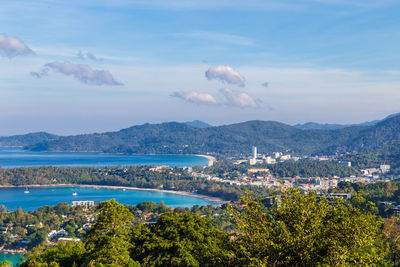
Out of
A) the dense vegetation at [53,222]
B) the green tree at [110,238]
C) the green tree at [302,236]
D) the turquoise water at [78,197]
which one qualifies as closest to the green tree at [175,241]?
the green tree at [110,238]

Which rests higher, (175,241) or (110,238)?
(110,238)

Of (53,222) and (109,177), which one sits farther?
(109,177)

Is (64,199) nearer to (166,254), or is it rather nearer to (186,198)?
(186,198)

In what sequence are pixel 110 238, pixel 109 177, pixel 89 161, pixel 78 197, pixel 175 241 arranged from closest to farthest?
pixel 110 238
pixel 175 241
pixel 78 197
pixel 109 177
pixel 89 161

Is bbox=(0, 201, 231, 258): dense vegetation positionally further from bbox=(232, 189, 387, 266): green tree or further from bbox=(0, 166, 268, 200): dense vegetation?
bbox=(0, 166, 268, 200): dense vegetation

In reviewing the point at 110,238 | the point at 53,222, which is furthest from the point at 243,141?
the point at 110,238

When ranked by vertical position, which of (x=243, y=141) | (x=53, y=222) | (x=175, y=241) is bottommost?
(x=53, y=222)

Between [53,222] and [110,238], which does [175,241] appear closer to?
[110,238]
